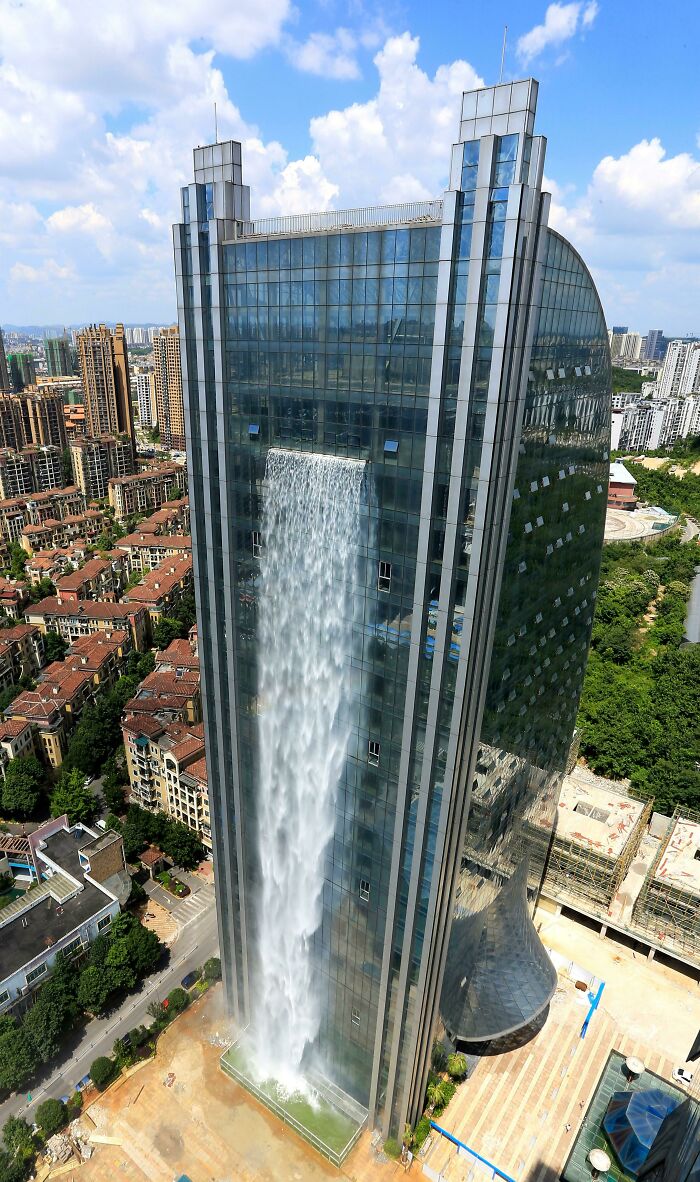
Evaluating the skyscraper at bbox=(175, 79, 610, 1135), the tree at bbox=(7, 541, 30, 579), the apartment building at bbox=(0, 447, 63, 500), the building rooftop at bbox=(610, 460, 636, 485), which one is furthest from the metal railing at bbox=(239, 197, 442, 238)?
the building rooftop at bbox=(610, 460, 636, 485)

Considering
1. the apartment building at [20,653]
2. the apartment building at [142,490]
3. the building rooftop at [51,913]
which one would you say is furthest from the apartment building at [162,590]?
the building rooftop at [51,913]

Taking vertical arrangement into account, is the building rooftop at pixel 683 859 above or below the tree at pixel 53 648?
above

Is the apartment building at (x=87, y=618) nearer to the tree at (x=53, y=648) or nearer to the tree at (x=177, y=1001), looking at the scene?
the tree at (x=53, y=648)

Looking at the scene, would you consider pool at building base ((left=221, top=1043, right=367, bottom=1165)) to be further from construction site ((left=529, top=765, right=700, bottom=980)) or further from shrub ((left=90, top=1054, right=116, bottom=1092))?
construction site ((left=529, top=765, right=700, bottom=980))

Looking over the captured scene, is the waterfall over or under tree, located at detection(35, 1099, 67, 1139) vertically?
over

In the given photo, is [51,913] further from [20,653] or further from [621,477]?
[621,477]
